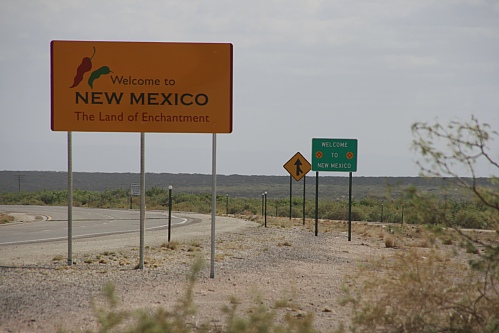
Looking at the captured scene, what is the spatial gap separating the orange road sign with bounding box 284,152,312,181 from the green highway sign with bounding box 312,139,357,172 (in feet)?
13.1

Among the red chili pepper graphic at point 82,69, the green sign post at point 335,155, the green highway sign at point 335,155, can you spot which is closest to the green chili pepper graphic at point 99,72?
the red chili pepper graphic at point 82,69

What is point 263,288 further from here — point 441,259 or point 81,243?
point 81,243

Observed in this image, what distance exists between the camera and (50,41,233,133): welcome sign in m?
14.7

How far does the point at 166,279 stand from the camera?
44.4 feet

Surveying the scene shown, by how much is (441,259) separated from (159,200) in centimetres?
6723

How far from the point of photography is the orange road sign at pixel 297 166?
3183 centimetres

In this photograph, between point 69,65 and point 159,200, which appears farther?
point 159,200

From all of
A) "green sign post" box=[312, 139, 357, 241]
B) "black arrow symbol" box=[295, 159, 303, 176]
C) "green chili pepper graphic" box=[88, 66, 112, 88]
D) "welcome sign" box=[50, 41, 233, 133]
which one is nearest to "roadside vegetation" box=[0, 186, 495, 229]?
"green sign post" box=[312, 139, 357, 241]

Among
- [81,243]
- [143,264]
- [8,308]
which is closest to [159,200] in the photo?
[81,243]

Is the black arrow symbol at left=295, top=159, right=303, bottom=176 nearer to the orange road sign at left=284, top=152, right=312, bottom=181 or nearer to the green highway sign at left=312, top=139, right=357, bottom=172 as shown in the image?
the orange road sign at left=284, top=152, right=312, bottom=181

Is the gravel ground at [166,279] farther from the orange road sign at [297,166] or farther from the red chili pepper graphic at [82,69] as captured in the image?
the orange road sign at [297,166]

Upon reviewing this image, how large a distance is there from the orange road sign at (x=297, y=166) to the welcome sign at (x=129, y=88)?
17345 millimetres

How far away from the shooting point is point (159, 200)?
246 ft

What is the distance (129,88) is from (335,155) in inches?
546
